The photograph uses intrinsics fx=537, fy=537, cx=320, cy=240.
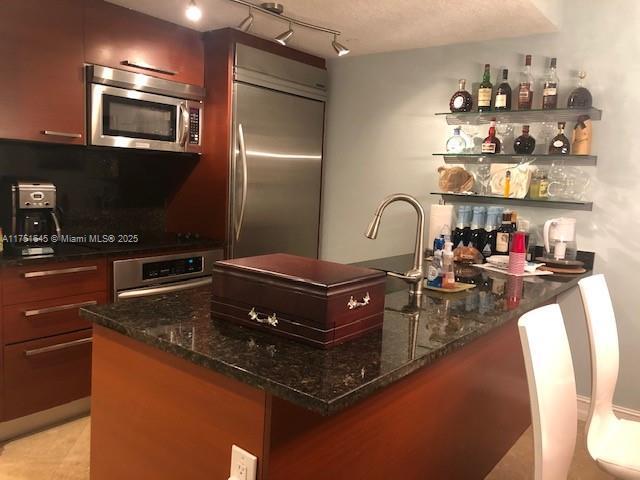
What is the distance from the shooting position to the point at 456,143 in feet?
10.6

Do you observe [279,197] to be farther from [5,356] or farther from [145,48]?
[5,356]

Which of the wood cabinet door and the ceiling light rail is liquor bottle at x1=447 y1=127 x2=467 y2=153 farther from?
the wood cabinet door

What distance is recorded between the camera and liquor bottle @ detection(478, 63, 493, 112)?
3061 mm

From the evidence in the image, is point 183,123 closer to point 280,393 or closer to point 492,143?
point 492,143

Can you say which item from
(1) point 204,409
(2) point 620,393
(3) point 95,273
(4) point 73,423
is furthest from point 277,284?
(2) point 620,393

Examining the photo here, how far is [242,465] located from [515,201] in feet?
7.99

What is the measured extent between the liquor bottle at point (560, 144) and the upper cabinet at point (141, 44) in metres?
2.07

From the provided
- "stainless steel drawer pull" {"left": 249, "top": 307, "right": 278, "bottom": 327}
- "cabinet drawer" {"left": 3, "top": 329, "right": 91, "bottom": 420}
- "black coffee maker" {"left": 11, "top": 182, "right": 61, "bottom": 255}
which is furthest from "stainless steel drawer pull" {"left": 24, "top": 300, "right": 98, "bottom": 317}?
"stainless steel drawer pull" {"left": 249, "top": 307, "right": 278, "bottom": 327}

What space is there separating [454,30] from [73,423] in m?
2.89

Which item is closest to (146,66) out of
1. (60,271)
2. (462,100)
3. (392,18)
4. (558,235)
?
(60,271)

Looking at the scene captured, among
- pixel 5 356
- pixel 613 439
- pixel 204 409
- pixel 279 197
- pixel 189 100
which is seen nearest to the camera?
pixel 204 409

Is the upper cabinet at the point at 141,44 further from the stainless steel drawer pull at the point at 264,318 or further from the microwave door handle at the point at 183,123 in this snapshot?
the stainless steel drawer pull at the point at 264,318

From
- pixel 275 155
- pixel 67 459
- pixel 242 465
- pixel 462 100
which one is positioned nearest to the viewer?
pixel 242 465

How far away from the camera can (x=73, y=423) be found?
2.69m
